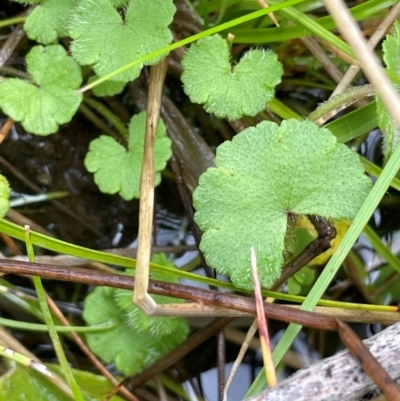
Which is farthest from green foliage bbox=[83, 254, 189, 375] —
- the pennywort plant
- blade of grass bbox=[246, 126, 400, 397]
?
blade of grass bbox=[246, 126, 400, 397]

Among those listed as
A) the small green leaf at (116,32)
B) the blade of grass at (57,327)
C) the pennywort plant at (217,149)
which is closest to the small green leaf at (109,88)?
the pennywort plant at (217,149)

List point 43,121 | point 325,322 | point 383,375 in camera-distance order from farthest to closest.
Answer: point 43,121, point 325,322, point 383,375

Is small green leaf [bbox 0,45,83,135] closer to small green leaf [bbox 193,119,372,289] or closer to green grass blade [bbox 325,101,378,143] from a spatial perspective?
small green leaf [bbox 193,119,372,289]

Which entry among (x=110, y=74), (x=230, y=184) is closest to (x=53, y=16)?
(x=110, y=74)

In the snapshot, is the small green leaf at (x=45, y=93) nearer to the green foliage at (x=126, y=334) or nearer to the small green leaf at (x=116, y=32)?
the small green leaf at (x=116, y=32)

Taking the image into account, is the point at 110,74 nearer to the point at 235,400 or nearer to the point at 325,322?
the point at 325,322

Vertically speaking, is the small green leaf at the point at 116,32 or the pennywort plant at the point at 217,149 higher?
the small green leaf at the point at 116,32

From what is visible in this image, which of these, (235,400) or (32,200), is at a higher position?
(32,200)

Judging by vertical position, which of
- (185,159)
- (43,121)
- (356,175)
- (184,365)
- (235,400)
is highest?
(43,121)
